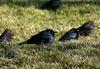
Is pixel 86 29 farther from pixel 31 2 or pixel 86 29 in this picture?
pixel 31 2

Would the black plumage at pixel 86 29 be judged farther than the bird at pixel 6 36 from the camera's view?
Yes

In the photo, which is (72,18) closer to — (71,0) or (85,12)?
(85,12)

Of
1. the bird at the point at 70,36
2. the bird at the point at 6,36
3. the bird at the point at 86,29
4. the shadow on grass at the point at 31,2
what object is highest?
the bird at the point at 70,36

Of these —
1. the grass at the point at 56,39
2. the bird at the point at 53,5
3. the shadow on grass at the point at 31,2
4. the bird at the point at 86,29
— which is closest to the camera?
the grass at the point at 56,39

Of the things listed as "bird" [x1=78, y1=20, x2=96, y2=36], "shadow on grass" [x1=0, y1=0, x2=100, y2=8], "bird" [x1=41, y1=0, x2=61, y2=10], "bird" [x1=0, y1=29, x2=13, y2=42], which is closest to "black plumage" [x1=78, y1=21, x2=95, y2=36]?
"bird" [x1=78, y1=20, x2=96, y2=36]

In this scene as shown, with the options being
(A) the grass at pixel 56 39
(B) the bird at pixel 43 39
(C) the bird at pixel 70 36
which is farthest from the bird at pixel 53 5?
(B) the bird at pixel 43 39

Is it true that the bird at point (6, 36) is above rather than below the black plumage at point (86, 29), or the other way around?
above

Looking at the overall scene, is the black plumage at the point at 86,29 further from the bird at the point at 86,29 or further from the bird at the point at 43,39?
the bird at the point at 43,39

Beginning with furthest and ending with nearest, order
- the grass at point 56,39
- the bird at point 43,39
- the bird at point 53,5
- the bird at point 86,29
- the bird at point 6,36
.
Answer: the bird at point 53,5 < the bird at point 86,29 < the bird at point 6,36 < the bird at point 43,39 < the grass at point 56,39

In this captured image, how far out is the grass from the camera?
21.8 ft

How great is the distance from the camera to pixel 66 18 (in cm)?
1312

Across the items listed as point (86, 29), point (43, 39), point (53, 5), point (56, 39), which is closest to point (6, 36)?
point (56, 39)

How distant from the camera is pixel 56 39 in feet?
34.6

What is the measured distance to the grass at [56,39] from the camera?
6641mm
